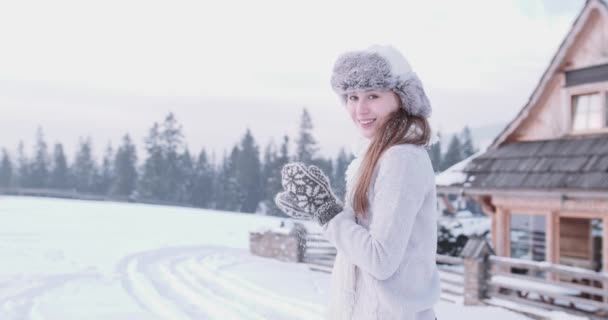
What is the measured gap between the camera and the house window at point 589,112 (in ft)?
34.6

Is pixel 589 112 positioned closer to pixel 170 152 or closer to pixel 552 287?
pixel 552 287

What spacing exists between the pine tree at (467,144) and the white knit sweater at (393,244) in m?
58.9

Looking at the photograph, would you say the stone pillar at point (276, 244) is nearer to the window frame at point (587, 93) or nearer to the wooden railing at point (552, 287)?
the wooden railing at point (552, 287)

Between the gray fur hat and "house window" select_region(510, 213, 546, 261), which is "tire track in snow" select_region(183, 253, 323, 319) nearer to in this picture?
the gray fur hat

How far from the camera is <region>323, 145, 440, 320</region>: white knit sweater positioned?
186 cm

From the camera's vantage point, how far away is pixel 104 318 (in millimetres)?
7477

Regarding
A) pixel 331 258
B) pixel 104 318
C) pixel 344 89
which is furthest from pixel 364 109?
pixel 331 258

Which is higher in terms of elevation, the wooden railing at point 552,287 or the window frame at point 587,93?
the window frame at point 587,93

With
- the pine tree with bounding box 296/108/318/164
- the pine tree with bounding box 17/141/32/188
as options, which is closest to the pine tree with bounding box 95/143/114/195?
the pine tree with bounding box 17/141/32/188

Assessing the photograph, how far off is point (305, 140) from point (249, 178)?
13.8 m

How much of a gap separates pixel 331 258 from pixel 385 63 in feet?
54.3

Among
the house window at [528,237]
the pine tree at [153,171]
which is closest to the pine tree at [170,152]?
the pine tree at [153,171]

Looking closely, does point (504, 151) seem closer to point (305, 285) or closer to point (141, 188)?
point (305, 285)

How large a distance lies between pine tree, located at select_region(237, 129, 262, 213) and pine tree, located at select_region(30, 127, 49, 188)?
22.2 m
